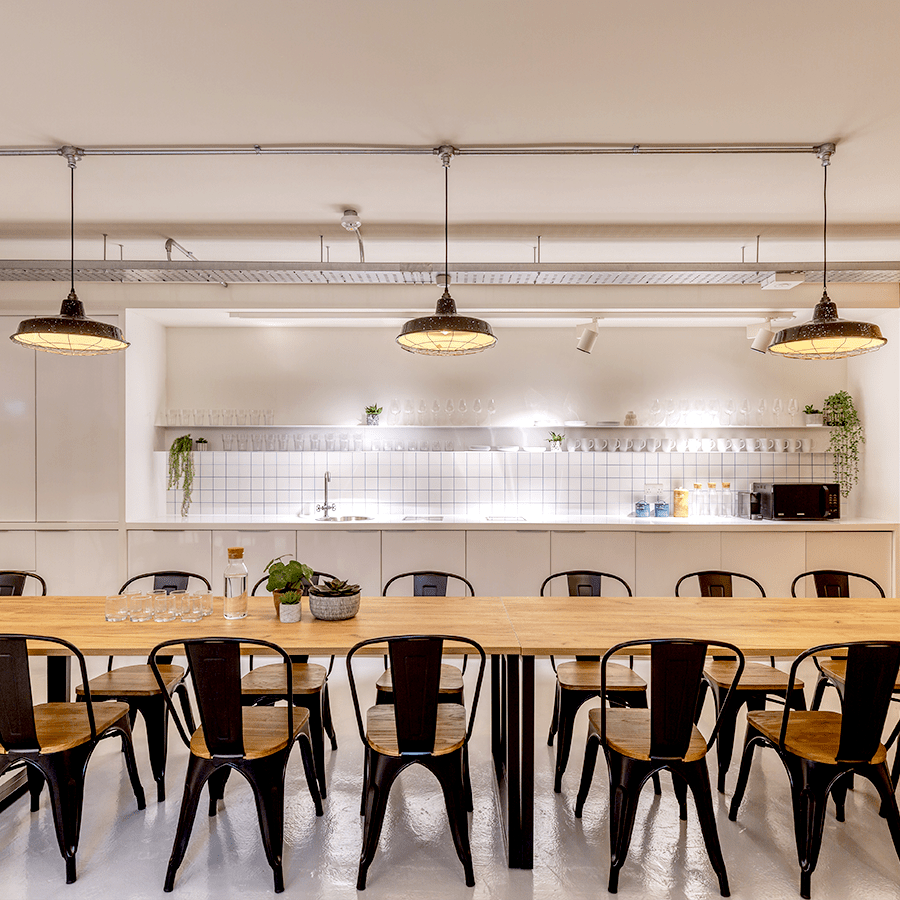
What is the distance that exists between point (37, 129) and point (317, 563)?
343cm

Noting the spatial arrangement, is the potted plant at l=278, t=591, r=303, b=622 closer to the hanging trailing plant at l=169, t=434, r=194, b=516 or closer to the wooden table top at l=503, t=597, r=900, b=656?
the wooden table top at l=503, t=597, r=900, b=656

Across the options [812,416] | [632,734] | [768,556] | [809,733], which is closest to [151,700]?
[632,734]

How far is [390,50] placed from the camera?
236cm

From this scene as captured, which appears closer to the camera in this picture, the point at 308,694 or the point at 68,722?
the point at 68,722

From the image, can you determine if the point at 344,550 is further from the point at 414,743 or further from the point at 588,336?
the point at 414,743

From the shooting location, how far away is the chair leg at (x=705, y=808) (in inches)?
86.8

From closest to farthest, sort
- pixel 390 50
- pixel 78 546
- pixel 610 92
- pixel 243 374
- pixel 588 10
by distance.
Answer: pixel 588 10, pixel 390 50, pixel 610 92, pixel 78 546, pixel 243 374

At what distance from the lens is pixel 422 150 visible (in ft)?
10.2

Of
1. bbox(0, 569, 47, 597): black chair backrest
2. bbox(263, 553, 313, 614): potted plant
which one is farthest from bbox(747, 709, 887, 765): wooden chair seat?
bbox(0, 569, 47, 597): black chair backrest

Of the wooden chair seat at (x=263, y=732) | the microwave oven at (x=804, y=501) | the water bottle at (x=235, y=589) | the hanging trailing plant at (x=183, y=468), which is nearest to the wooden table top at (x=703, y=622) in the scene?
the wooden chair seat at (x=263, y=732)

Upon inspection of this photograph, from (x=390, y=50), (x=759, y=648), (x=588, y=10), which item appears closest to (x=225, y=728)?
(x=759, y=648)

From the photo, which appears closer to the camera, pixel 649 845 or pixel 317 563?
pixel 649 845

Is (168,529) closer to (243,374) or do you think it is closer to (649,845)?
(243,374)

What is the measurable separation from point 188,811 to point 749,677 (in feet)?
8.10
